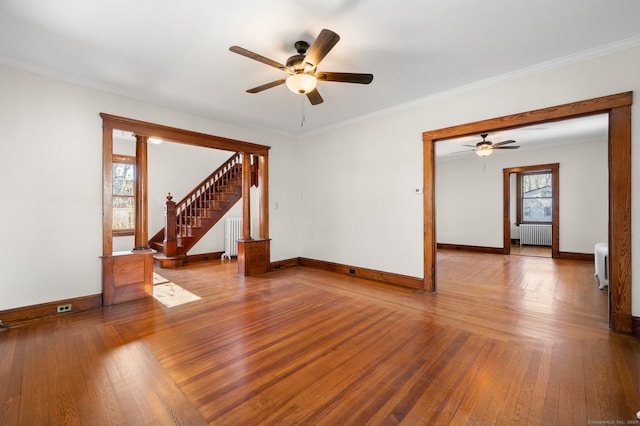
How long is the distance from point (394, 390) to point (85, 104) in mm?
4620

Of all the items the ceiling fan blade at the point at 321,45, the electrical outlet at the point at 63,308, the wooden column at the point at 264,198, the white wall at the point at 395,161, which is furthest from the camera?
the wooden column at the point at 264,198

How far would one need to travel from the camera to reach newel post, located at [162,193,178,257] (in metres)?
→ 6.20

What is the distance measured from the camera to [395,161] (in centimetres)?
450

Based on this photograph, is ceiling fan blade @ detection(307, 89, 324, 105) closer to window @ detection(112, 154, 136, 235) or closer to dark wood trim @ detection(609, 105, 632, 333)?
dark wood trim @ detection(609, 105, 632, 333)

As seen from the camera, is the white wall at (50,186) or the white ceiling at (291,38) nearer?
the white ceiling at (291,38)

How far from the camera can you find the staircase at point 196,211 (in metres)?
6.26

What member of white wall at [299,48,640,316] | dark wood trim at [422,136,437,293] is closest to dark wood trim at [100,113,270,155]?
white wall at [299,48,640,316]

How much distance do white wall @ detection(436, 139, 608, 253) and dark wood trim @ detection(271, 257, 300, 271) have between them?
5203mm

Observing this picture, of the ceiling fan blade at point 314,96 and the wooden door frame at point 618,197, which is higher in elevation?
the ceiling fan blade at point 314,96

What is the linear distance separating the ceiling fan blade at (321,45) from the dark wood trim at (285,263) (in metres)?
4.04

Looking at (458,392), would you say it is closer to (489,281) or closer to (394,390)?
(394,390)

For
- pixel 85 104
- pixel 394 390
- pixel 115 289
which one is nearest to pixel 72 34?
pixel 85 104

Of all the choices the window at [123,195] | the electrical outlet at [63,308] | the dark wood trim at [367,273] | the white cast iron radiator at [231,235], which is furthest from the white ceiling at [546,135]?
the window at [123,195]

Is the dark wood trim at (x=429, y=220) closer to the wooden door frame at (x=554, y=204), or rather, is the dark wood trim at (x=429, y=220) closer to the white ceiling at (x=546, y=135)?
the white ceiling at (x=546, y=135)
